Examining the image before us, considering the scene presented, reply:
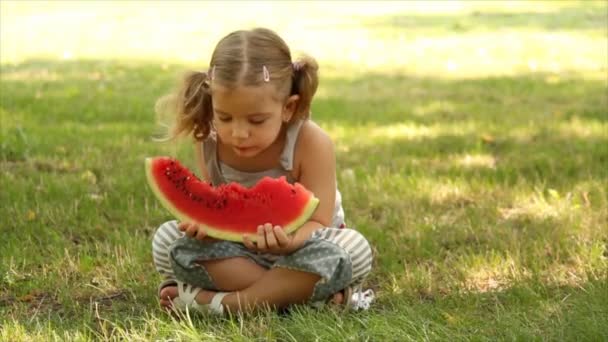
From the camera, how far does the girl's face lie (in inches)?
141

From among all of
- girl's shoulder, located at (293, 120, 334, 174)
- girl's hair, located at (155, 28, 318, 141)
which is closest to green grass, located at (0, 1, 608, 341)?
girl's shoulder, located at (293, 120, 334, 174)

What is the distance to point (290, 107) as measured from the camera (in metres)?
3.83

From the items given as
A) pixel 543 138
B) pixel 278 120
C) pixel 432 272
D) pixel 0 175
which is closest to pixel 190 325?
pixel 278 120

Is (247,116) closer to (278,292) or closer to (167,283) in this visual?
(278,292)

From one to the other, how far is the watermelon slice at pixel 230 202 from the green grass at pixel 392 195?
34cm

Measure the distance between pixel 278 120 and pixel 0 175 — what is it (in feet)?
8.65

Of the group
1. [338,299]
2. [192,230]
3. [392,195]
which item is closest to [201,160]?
[192,230]

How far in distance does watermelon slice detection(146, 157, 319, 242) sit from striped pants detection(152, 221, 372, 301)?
0.11 metres

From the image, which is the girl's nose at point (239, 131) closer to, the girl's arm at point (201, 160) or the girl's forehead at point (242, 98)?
the girl's forehead at point (242, 98)

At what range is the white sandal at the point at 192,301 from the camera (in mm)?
3656

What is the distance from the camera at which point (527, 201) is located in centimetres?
527

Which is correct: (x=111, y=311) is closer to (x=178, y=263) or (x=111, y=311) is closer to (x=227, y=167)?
(x=178, y=263)

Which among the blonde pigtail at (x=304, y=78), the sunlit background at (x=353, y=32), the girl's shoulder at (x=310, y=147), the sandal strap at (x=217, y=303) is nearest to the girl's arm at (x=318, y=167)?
the girl's shoulder at (x=310, y=147)

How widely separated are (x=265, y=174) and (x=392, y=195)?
1.64 m
